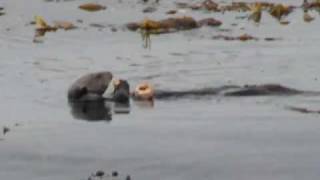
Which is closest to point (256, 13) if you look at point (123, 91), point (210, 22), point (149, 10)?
point (210, 22)

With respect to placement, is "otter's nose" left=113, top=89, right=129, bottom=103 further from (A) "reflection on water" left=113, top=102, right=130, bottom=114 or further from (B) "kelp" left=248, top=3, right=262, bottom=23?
(B) "kelp" left=248, top=3, right=262, bottom=23

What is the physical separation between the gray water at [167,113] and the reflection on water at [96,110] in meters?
0.09

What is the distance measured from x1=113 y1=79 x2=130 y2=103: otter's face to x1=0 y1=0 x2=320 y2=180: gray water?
37 centimetres

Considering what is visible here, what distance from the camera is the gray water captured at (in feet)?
29.0

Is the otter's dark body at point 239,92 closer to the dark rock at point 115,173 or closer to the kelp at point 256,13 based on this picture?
the dark rock at point 115,173

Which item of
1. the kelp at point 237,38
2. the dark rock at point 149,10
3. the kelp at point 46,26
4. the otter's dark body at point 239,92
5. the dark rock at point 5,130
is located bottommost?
the dark rock at point 149,10

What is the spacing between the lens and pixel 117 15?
21750mm

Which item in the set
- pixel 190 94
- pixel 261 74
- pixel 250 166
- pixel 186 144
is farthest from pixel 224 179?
pixel 261 74

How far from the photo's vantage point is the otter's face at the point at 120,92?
11797 millimetres

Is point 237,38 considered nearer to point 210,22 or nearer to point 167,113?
point 210,22

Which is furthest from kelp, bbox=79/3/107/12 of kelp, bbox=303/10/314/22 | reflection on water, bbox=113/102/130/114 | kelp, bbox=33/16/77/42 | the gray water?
reflection on water, bbox=113/102/130/114

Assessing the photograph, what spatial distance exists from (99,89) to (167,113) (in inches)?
46.7

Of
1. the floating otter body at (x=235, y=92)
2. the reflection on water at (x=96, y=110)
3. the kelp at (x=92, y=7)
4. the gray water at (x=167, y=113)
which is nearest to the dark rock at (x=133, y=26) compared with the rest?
the gray water at (x=167, y=113)

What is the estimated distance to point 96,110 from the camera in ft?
37.7
